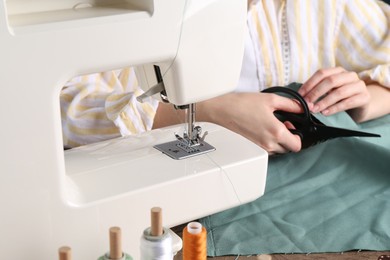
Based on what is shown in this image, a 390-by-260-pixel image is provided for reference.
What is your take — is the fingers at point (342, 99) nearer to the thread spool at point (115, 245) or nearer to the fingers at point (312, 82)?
the fingers at point (312, 82)

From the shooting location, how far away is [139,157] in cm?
117

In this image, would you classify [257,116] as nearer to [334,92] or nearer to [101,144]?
[334,92]

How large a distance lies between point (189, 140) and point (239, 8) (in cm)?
23

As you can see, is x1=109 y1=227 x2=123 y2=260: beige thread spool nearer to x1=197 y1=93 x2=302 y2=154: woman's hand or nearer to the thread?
the thread

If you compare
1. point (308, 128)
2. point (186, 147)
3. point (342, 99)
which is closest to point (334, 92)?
point (342, 99)

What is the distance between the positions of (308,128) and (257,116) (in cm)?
10

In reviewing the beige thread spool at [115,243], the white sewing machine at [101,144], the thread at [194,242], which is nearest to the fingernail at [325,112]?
the white sewing machine at [101,144]

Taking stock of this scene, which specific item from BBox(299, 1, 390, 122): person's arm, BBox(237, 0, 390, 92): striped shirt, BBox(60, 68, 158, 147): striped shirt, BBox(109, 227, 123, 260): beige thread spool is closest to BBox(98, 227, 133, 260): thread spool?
BBox(109, 227, 123, 260): beige thread spool

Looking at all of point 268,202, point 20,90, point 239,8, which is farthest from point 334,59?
point 20,90

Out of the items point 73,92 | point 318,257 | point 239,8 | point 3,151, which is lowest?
point 318,257

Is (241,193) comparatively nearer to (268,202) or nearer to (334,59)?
(268,202)

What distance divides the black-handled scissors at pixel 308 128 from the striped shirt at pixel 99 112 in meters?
0.27

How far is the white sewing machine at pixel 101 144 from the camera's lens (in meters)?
0.96

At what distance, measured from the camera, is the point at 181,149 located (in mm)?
1194
